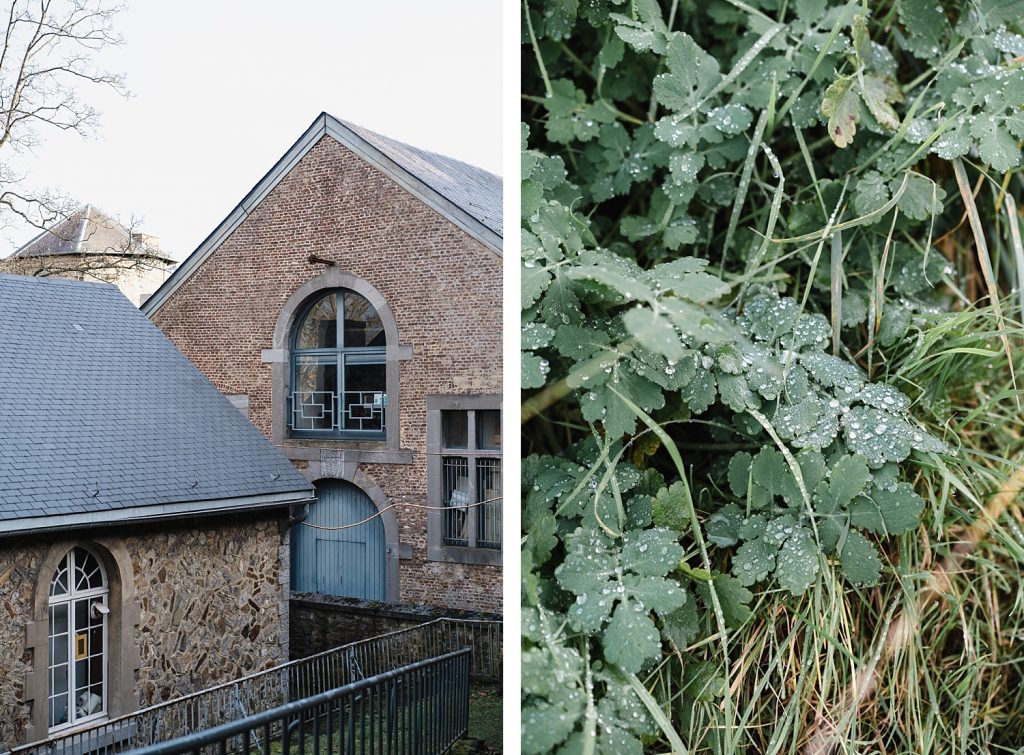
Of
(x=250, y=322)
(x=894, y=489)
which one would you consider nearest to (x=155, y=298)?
(x=250, y=322)

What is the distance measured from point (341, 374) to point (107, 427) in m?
0.28

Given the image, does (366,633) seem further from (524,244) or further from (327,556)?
Answer: (524,244)

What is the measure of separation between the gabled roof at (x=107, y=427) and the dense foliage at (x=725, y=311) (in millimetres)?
396

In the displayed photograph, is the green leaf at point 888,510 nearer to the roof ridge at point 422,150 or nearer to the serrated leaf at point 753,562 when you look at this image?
the serrated leaf at point 753,562

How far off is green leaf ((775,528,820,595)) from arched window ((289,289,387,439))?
1.73 ft

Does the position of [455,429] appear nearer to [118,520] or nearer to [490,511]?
[490,511]

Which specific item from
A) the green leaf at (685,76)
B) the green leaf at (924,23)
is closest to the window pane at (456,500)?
the green leaf at (685,76)

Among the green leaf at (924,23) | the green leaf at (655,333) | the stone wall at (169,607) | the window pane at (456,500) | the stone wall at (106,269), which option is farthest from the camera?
the green leaf at (924,23)

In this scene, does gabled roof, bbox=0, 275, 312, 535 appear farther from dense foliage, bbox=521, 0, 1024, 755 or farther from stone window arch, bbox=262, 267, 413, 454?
dense foliage, bbox=521, 0, 1024, 755

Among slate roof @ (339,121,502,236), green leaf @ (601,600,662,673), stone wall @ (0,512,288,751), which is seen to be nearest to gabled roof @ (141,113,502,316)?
slate roof @ (339,121,502,236)

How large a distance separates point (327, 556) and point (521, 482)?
0.27 meters

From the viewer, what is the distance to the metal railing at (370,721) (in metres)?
0.89

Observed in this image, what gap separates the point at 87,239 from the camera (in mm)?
942

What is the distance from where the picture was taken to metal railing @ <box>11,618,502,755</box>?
0.83 meters
